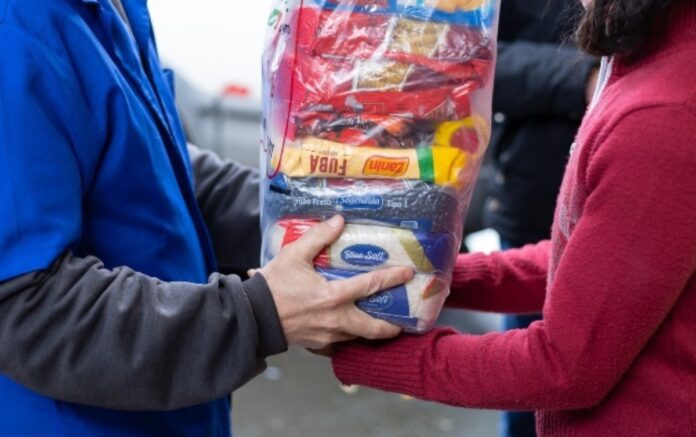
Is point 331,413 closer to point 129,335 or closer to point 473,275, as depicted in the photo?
point 473,275

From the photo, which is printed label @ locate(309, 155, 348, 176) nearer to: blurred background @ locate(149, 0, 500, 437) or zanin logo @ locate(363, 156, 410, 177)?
zanin logo @ locate(363, 156, 410, 177)

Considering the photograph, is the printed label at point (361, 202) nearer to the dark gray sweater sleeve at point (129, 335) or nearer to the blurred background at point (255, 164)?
the dark gray sweater sleeve at point (129, 335)

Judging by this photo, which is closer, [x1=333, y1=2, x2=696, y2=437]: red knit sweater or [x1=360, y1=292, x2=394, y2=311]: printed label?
[x1=333, y1=2, x2=696, y2=437]: red knit sweater

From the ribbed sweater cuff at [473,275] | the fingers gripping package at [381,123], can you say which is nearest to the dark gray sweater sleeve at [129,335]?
the fingers gripping package at [381,123]

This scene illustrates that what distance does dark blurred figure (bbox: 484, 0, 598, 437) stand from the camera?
1554 mm

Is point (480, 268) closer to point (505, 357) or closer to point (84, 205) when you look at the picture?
point (505, 357)

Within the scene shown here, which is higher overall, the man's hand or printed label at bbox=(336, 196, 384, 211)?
printed label at bbox=(336, 196, 384, 211)

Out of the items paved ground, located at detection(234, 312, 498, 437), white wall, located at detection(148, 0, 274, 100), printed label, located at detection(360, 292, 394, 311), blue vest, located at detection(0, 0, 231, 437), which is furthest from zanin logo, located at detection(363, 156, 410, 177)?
white wall, located at detection(148, 0, 274, 100)

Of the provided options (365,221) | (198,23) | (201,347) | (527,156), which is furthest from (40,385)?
(198,23)

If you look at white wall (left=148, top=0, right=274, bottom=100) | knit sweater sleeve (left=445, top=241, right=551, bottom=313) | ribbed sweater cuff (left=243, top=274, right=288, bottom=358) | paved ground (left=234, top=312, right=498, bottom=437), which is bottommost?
paved ground (left=234, top=312, right=498, bottom=437)

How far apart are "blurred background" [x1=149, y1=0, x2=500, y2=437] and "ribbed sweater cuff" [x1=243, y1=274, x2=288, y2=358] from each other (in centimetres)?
124

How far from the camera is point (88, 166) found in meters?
0.86

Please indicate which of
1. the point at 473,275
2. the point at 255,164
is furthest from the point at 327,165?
the point at 255,164

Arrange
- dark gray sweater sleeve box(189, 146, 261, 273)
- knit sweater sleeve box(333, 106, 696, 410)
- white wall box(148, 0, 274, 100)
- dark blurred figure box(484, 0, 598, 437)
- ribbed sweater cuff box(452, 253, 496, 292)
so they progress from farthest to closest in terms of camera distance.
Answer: white wall box(148, 0, 274, 100) < dark blurred figure box(484, 0, 598, 437) < dark gray sweater sleeve box(189, 146, 261, 273) < ribbed sweater cuff box(452, 253, 496, 292) < knit sweater sleeve box(333, 106, 696, 410)
